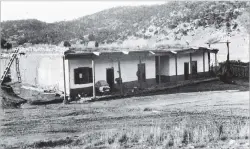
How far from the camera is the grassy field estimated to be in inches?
432

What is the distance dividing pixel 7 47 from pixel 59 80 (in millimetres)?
17648

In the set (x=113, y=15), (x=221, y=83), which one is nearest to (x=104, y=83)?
(x=221, y=83)

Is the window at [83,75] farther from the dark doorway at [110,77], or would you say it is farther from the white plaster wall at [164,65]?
the white plaster wall at [164,65]

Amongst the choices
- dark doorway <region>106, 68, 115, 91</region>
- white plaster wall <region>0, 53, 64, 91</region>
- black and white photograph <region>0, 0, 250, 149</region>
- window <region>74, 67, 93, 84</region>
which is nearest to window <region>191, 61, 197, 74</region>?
black and white photograph <region>0, 0, 250, 149</region>

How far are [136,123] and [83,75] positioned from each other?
8948mm

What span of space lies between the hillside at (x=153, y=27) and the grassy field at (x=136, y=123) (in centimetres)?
2868

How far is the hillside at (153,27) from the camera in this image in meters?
53.4

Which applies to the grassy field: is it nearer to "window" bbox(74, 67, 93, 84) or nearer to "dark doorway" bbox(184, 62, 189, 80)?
"window" bbox(74, 67, 93, 84)

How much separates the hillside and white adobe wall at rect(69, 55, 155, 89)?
21.0 m

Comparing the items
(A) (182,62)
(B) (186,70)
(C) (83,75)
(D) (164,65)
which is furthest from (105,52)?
(B) (186,70)

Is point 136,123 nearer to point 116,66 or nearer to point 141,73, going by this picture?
point 116,66

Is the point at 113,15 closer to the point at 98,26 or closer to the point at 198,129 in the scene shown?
the point at 98,26

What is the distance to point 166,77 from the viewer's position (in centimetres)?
2791

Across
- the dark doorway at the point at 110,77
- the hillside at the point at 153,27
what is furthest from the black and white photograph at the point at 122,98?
the hillside at the point at 153,27
